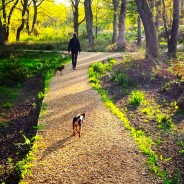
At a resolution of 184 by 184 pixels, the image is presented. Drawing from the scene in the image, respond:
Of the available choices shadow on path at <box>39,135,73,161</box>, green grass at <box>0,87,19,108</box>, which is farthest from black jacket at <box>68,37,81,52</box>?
shadow on path at <box>39,135,73,161</box>

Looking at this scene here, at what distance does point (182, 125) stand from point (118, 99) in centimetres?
300

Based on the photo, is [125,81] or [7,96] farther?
[125,81]

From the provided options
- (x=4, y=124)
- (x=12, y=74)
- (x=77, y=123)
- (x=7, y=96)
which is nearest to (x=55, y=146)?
(x=77, y=123)

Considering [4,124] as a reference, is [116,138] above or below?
above

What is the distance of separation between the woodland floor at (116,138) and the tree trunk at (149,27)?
2.34m

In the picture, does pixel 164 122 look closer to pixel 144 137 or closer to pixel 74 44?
pixel 144 137

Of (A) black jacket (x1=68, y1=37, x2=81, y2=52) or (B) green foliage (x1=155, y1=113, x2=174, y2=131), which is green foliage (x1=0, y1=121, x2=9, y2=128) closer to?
(B) green foliage (x1=155, y1=113, x2=174, y2=131)

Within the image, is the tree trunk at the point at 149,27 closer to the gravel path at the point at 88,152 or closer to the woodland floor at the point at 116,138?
the woodland floor at the point at 116,138

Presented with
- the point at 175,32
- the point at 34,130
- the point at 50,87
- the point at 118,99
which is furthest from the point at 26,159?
the point at 175,32

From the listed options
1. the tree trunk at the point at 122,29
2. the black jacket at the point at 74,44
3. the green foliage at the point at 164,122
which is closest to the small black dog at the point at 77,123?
the green foliage at the point at 164,122

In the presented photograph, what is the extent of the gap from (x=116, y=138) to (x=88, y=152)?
1.06 m

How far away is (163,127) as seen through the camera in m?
9.14

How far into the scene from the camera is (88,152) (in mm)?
7289

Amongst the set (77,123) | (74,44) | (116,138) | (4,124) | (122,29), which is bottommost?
(4,124)
